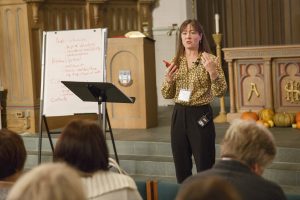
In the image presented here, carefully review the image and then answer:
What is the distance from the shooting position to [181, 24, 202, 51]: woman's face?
4.20 m

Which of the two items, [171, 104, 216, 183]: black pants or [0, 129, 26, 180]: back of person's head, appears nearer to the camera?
[0, 129, 26, 180]: back of person's head

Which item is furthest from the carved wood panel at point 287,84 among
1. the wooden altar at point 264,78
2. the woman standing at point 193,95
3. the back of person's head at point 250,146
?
the back of person's head at point 250,146

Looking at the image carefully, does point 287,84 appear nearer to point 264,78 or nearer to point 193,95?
point 264,78

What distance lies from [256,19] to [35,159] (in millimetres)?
4273

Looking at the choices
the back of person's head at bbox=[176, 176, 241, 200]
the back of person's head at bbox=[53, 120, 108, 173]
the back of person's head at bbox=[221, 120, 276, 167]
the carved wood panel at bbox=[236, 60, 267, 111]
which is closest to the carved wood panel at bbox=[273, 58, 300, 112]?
the carved wood panel at bbox=[236, 60, 267, 111]

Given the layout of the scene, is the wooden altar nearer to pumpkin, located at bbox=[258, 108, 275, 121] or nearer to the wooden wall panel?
pumpkin, located at bbox=[258, 108, 275, 121]

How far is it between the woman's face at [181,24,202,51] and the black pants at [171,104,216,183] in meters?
0.41

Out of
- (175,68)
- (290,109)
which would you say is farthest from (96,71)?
(290,109)

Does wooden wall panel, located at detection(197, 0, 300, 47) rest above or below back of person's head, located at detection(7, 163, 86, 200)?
above

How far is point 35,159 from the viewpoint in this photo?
6.62 m

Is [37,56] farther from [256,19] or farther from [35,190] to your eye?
[35,190]

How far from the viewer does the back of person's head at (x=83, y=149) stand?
2592 mm

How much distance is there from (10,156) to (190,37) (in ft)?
6.03

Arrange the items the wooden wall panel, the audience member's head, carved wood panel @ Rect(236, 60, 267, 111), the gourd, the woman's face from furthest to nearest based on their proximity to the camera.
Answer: the wooden wall panel, carved wood panel @ Rect(236, 60, 267, 111), the gourd, the woman's face, the audience member's head
